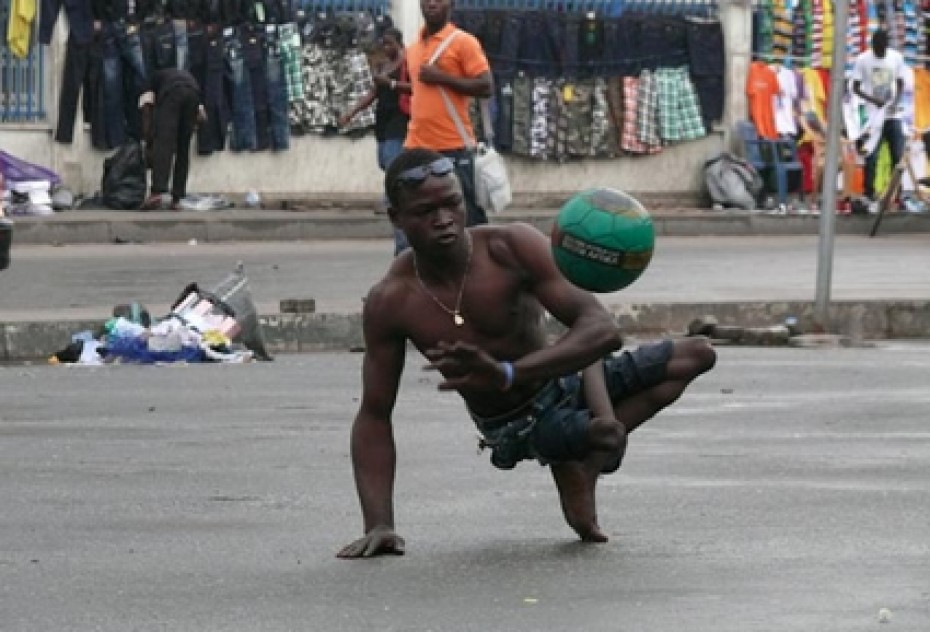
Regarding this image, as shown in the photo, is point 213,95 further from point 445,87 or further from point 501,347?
point 501,347

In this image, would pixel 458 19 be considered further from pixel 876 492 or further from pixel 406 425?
pixel 876 492

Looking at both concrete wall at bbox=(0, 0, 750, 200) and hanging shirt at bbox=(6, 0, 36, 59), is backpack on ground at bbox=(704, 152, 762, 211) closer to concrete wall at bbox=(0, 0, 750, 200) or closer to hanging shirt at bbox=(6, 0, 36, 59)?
concrete wall at bbox=(0, 0, 750, 200)

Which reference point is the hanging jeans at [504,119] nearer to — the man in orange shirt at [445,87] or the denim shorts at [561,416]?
the man in orange shirt at [445,87]

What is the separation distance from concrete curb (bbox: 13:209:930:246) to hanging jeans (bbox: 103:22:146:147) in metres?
1.21

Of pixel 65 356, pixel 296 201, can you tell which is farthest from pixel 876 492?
pixel 296 201

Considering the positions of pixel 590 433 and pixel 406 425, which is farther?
pixel 406 425

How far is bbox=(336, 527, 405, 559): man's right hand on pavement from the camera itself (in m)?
7.96

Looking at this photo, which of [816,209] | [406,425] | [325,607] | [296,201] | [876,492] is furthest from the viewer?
[816,209]

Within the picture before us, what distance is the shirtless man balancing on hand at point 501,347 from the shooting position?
26.3 feet

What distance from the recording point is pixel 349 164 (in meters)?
26.8

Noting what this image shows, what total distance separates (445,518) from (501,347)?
821 millimetres

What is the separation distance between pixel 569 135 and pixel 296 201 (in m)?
3.22

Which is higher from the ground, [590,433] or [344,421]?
[590,433]

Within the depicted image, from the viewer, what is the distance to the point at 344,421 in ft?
39.1
